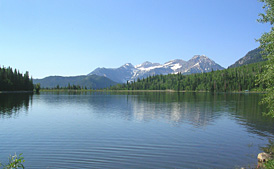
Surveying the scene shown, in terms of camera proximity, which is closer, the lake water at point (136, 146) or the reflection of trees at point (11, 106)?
the lake water at point (136, 146)

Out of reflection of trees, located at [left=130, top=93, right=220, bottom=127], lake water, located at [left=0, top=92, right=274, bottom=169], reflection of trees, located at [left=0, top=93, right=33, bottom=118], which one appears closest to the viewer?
lake water, located at [left=0, top=92, right=274, bottom=169]

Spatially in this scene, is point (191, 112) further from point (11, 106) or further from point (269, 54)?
point (11, 106)

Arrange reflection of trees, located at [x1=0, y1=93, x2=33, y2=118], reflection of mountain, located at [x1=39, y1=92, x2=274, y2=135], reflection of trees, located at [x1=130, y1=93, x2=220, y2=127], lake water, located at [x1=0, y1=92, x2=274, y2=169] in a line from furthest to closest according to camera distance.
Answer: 1. reflection of trees, located at [x1=0, y1=93, x2=33, y2=118]
2. reflection of trees, located at [x1=130, y1=93, x2=220, y2=127]
3. reflection of mountain, located at [x1=39, y1=92, x2=274, y2=135]
4. lake water, located at [x1=0, y1=92, x2=274, y2=169]

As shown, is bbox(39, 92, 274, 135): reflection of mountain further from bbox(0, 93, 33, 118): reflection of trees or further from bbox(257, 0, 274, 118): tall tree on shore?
bbox(0, 93, 33, 118): reflection of trees

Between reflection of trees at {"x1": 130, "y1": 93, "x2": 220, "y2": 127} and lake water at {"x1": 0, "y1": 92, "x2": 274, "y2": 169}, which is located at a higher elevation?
reflection of trees at {"x1": 130, "y1": 93, "x2": 220, "y2": 127}

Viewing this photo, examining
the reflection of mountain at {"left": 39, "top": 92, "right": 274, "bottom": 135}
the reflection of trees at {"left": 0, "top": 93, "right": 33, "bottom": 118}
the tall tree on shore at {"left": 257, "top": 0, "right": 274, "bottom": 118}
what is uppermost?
the tall tree on shore at {"left": 257, "top": 0, "right": 274, "bottom": 118}

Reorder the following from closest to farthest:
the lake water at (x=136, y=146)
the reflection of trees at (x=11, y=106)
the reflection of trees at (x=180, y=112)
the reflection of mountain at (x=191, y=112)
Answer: the lake water at (x=136, y=146) → the reflection of mountain at (x=191, y=112) → the reflection of trees at (x=180, y=112) → the reflection of trees at (x=11, y=106)

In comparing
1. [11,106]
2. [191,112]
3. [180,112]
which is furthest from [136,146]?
[11,106]

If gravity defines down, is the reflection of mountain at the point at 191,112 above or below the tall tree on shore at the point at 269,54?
below

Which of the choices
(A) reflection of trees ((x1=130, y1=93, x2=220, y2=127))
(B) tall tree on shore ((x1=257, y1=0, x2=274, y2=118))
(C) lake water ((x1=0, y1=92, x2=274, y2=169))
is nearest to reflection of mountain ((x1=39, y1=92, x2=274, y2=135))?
(A) reflection of trees ((x1=130, y1=93, x2=220, y2=127))

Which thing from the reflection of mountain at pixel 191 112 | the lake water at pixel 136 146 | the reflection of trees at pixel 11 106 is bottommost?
the lake water at pixel 136 146

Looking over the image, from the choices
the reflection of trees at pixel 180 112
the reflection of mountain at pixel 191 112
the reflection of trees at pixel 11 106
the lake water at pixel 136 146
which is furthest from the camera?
the reflection of trees at pixel 11 106

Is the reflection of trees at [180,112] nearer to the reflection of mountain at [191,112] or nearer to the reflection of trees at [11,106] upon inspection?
the reflection of mountain at [191,112]

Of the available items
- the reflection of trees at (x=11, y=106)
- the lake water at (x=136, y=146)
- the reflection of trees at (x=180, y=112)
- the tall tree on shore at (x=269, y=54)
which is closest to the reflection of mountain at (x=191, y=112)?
the reflection of trees at (x=180, y=112)
